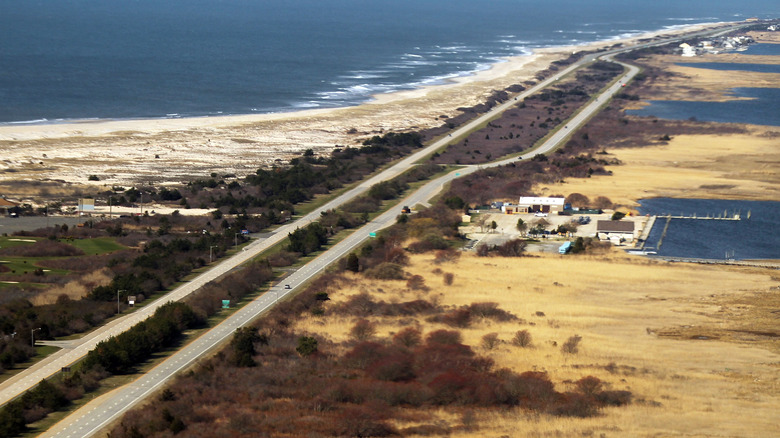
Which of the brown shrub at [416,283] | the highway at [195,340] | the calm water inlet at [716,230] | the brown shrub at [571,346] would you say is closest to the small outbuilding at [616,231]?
the calm water inlet at [716,230]

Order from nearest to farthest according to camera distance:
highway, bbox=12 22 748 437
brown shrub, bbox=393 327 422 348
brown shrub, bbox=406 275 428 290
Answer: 1. highway, bbox=12 22 748 437
2. brown shrub, bbox=393 327 422 348
3. brown shrub, bbox=406 275 428 290

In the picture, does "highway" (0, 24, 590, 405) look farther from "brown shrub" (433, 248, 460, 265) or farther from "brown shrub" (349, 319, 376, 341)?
"brown shrub" (433, 248, 460, 265)

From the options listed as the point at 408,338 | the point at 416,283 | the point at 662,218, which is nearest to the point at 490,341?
the point at 408,338

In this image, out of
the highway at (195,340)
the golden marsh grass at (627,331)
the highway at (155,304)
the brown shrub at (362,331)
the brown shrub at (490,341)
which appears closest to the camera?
the highway at (195,340)

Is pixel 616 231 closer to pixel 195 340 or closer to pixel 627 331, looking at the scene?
pixel 627 331

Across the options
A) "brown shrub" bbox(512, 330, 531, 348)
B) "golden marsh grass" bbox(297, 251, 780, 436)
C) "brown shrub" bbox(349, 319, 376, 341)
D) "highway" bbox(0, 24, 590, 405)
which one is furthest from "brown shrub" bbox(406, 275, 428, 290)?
"highway" bbox(0, 24, 590, 405)

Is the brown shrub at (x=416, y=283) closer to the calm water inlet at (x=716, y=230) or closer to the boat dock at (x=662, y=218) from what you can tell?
the boat dock at (x=662, y=218)

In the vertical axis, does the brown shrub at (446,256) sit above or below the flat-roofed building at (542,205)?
below

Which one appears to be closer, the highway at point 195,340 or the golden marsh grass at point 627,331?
the highway at point 195,340
